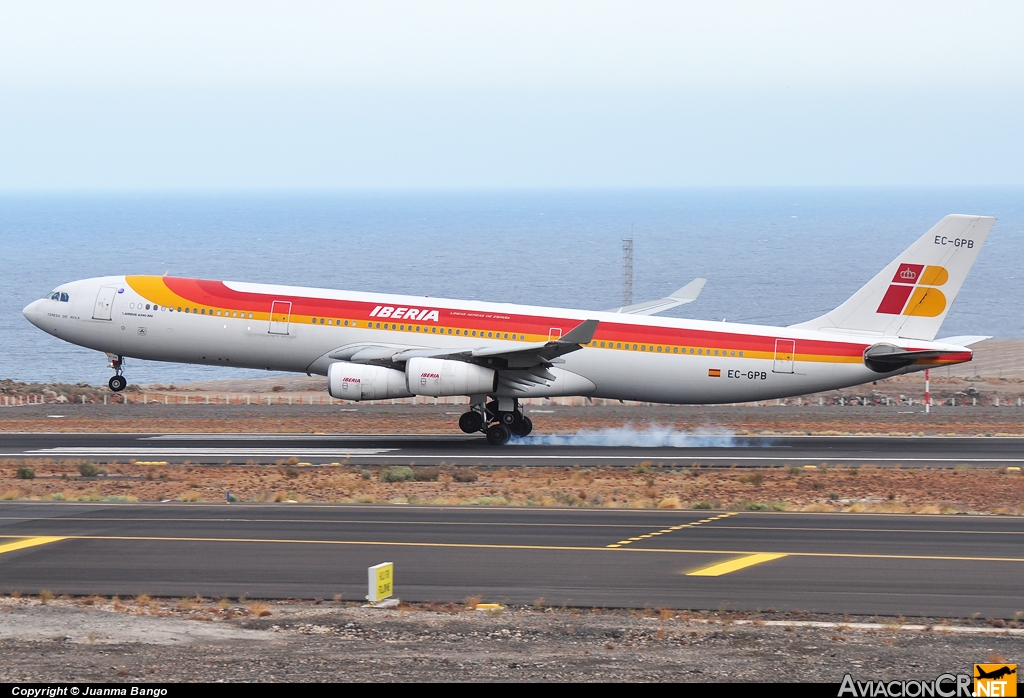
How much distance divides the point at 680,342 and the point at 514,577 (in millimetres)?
22257

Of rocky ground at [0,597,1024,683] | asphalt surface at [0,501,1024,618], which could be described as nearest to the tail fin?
asphalt surface at [0,501,1024,618]

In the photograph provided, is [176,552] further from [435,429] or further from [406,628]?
[435,429]

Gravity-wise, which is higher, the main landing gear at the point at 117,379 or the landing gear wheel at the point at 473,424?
the main landing gear at the point at 117,379

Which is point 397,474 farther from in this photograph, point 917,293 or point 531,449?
point 917,293

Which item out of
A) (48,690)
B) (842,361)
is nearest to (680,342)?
(842,361)

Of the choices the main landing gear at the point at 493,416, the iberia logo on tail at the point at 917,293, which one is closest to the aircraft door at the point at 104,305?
the main landing gear at the point at 493,416

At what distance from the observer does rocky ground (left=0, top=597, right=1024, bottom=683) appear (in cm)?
1423

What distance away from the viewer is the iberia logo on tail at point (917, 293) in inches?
1591

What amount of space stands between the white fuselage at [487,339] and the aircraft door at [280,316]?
34mm

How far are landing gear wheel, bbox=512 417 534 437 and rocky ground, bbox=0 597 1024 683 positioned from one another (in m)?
24.4

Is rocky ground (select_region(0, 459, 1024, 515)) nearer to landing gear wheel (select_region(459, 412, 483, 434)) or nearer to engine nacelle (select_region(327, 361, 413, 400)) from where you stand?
engine nacelle (select_region(327, 361, 413, 400))

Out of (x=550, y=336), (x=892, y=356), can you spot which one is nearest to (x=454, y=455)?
(x=550, y=336)

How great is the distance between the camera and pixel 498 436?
41.2m

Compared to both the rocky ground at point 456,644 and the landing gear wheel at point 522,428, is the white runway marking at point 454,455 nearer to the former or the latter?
the landing gear wheel at point 522,428
